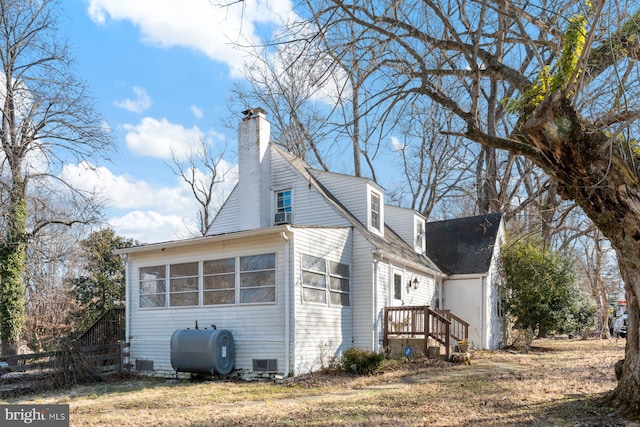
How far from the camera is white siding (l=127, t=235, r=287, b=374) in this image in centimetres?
1180

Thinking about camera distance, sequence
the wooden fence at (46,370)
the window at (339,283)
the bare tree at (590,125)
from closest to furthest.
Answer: the bare tree at (590,125) → the wooden fence at (46,370) → the window at (339,283)

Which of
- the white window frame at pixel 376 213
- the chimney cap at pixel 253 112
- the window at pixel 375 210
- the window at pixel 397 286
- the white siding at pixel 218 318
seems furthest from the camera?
the window at pixel 375 210

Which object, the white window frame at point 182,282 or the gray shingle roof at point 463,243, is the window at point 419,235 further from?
the white window frame at point 182,282

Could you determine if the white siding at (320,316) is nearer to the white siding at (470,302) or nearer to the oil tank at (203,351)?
the oil tank at (203,351)

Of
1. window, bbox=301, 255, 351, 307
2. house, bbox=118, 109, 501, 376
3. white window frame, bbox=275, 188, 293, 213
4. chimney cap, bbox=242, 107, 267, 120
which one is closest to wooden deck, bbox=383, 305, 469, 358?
house, bbox=118, 109, 501, 376

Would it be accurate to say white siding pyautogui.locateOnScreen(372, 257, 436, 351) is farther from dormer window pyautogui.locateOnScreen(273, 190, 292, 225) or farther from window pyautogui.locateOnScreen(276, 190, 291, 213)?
window pyautogui.locateOnScreen(276, 190, 291, 213)

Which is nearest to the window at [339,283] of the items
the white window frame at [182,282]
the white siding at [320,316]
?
the white siding at [320,316]

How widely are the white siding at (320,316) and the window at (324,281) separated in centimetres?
14

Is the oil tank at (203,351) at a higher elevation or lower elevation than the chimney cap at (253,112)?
lower

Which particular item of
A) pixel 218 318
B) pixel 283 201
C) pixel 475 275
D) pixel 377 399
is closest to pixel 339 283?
pixel 218 318

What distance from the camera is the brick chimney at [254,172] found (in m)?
15.8

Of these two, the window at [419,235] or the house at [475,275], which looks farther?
the window at [419,235]

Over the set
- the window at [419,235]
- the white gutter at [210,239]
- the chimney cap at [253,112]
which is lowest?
the white gutter at [210,239]

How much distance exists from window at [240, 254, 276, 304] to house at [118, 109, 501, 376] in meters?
0.03
